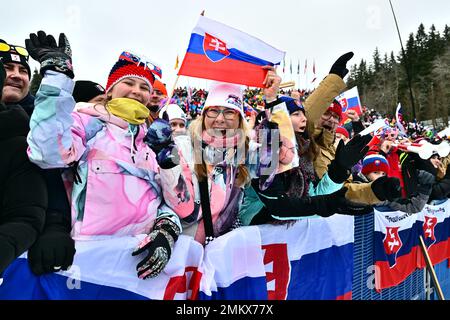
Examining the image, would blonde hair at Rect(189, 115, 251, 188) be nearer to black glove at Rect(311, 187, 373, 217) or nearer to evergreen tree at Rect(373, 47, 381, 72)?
black glove at Rect(311, 187, 373, 217)

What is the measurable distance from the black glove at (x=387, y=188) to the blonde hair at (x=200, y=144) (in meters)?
0.98

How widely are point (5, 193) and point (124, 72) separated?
3.62 feet

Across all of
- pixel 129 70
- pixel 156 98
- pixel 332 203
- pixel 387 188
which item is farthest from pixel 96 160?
pixel 156 98

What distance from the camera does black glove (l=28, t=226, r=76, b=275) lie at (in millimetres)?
1773

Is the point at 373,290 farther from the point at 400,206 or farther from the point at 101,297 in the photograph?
the point at 101,297

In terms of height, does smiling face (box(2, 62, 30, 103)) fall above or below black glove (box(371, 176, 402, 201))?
above

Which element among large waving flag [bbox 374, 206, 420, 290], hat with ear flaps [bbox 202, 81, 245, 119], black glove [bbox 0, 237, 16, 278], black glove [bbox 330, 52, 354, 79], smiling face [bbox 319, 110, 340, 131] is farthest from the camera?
large waving flag [bbox 374, 206, 420, 290]

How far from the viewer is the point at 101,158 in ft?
6.93

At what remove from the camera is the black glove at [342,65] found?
333cm

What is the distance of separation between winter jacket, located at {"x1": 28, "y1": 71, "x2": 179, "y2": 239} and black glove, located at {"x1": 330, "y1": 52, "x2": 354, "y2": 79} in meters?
1.80

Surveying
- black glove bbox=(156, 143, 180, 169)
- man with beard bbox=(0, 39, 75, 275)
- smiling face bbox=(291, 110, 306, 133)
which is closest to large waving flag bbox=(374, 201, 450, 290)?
smiling face bbox=(291, 110, 306, 133)

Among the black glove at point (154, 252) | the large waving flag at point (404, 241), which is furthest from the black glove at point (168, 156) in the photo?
the large waving flag at point (404, 241)

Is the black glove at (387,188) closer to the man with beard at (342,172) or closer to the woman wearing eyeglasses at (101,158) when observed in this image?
the man with beard at (342,172)
